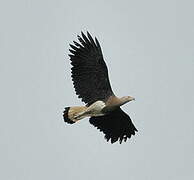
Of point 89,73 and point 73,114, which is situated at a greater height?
point 89,73

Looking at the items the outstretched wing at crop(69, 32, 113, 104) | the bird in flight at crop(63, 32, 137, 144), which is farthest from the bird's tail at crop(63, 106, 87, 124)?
the outstretched wing at crop(69, 32, 113, 104)

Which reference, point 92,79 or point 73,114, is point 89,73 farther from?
point 73,114

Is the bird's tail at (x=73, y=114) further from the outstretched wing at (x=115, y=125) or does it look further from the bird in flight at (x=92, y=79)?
the outstretched wing at (x=115, y=125)

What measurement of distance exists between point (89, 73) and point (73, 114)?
4.17 feet

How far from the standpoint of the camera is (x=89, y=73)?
20953mm

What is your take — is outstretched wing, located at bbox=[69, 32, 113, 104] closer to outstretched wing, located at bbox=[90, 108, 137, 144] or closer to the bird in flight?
the bird in flight

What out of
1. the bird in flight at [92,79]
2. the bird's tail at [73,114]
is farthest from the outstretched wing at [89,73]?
the bird's tail at [73,114]

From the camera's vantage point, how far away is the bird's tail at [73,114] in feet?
67.4

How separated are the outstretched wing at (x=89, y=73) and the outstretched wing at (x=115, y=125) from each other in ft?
2.06

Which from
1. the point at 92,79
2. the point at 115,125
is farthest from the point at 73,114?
the point at 115,125

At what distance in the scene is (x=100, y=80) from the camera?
21.0m

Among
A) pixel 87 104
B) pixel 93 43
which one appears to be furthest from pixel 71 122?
pixel 93 43

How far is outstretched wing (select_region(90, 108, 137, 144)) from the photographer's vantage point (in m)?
21.3

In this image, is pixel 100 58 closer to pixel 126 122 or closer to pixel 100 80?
pixel 100 80
